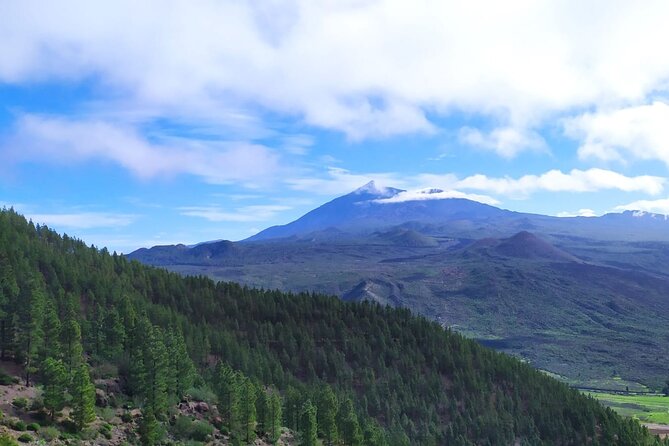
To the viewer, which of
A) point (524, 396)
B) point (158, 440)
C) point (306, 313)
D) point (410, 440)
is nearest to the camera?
point (158, 440)

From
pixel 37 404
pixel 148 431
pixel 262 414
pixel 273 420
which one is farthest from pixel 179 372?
pixel 37 404

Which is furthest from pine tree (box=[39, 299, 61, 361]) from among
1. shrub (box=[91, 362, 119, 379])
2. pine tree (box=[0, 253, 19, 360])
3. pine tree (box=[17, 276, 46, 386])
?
shrub (box=[91, 362, 119, 379])

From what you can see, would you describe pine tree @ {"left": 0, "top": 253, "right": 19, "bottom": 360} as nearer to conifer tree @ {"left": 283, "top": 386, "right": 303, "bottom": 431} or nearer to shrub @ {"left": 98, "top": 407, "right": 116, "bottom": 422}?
shrub @ {"left": 98, "top": 407, "right": 116, "bottom": 422}

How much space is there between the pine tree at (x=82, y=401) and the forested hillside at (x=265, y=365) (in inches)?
6.5

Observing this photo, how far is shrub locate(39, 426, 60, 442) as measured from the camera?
62031mm

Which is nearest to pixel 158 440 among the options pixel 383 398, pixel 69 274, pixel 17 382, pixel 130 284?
pixel 17 382

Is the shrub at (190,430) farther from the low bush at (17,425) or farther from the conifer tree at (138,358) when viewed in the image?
the low bush at (17,425)

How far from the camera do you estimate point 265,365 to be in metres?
146

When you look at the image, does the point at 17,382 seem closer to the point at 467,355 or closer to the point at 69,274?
the point at 69,274

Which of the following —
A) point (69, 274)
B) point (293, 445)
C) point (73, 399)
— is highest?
point (69, 274)

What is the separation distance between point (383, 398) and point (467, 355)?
41.1m

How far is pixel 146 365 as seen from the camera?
84375 mm

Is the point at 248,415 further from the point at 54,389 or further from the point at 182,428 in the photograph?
the point at 54,389

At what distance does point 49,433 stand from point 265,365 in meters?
85.5
